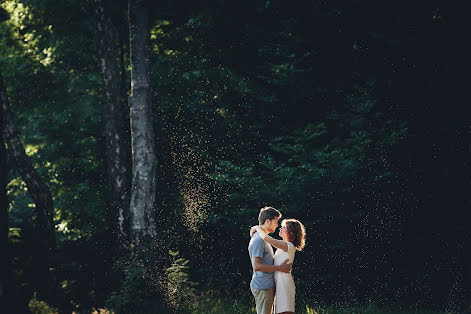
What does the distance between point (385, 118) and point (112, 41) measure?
7.10 m

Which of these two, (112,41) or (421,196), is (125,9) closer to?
(112,41)

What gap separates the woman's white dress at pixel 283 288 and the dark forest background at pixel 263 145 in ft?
18.6

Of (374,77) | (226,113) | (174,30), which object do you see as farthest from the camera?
(174,30)

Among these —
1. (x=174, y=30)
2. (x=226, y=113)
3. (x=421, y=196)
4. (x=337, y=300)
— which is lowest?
(x=337, y=300)

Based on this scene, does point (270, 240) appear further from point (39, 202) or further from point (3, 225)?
point (39, 202)

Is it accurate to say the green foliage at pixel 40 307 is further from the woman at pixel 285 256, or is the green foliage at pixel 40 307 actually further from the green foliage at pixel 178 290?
the woman at pixel 285 256

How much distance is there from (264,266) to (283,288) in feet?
1.27

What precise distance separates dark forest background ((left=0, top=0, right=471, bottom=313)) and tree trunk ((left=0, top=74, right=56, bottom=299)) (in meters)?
0.12

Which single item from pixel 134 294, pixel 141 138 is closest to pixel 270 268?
pixel 134 294

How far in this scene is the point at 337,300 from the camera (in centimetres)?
1417

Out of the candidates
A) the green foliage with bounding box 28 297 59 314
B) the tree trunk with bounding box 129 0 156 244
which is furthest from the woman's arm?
the tree trunk with bounding box 129 0 156 244

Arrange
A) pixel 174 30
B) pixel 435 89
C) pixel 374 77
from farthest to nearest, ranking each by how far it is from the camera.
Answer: pixel 174 30 → pixel 374 77 → pixel 435 89

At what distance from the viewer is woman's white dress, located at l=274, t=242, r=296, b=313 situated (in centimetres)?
713

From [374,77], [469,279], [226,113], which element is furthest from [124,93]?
[469,279]
